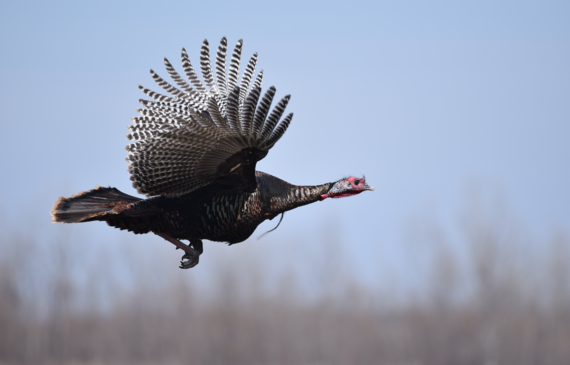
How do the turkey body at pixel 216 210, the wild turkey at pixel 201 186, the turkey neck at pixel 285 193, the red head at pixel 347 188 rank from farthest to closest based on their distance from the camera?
the red head at pixel 347 188 < the turkey neck at pixel 285 193 < the turkey body at pixel 216 210 < the wild turkey at pixel 201 186

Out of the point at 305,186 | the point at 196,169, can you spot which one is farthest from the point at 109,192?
the point at 305,186

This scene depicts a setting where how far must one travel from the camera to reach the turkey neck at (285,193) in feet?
31.3

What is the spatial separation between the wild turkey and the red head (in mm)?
13

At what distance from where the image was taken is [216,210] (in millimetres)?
9422

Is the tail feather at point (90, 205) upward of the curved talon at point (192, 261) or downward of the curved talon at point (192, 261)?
upward

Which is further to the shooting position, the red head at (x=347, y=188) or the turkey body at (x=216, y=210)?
the red head at (x=347, y=188)

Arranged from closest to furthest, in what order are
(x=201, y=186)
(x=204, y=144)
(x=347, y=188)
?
(x=204, y=144) < (x=201, y=186) < (x=347, y=188)

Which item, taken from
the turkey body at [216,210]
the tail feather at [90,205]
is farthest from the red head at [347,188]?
the tail feather at [90,205]

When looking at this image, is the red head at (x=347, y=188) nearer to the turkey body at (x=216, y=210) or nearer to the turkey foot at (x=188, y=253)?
the turkey body at (x=216, y=210)

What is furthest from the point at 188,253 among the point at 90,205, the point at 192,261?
the point at 90,205

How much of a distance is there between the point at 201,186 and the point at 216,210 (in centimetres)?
37

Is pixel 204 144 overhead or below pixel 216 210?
overhead

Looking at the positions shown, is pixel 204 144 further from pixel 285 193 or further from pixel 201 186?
pixel 285 193

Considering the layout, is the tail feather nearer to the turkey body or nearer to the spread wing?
the turkey body
